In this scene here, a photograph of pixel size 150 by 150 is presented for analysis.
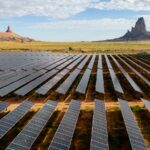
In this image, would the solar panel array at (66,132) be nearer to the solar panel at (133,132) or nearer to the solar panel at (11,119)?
the solar panel at (11,119)

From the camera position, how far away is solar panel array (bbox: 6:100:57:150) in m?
12.4

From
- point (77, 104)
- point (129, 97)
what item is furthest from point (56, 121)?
point (129, 97)

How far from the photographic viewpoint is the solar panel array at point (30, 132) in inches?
489

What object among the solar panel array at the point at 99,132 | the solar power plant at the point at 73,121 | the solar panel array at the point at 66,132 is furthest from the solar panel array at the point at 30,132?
the solar panel array at the point at 99,132

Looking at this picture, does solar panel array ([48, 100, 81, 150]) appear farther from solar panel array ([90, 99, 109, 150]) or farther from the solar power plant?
solar panel array ([90, 99, 109, 150])

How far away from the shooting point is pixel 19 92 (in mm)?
23703

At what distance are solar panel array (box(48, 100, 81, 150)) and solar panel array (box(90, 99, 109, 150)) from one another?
101 cm

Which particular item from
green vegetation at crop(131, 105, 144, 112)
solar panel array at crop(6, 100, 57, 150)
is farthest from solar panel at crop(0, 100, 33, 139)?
green vegetation at crop(131, 105, 144, 112)

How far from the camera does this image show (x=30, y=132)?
46.6 ft

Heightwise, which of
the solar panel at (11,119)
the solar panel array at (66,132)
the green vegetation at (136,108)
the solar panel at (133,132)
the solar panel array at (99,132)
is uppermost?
the solar panel at (11,119)

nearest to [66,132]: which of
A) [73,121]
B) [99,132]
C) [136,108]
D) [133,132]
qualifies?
[99,132]

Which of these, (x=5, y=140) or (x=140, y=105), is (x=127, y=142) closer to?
(x=5, y=140)

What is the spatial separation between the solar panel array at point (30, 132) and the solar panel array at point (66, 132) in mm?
922

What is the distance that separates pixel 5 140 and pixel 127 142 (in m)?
6.19
